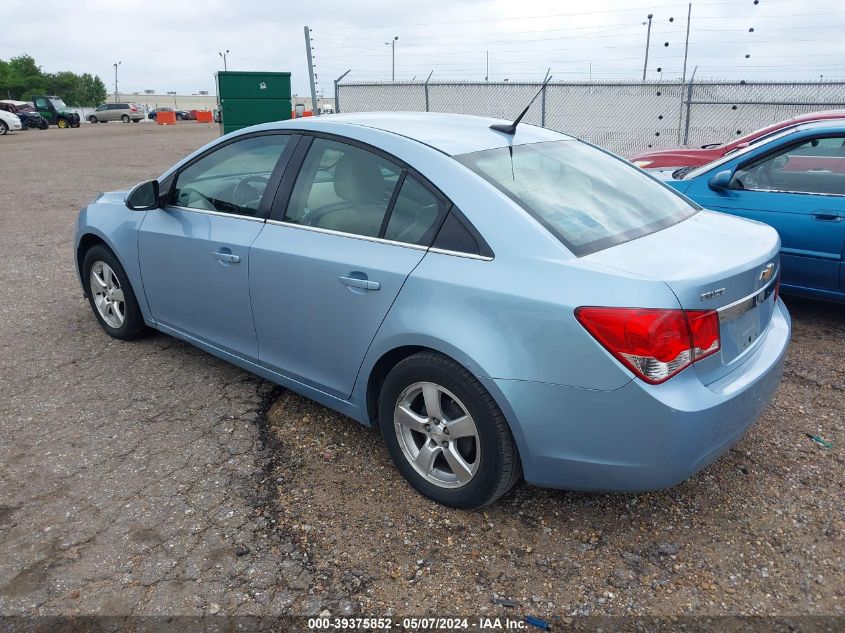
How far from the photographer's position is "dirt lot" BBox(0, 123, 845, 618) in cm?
248

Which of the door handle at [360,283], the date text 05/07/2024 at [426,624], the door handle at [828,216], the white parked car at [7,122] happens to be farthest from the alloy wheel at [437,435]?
the white parked car at [7,122]

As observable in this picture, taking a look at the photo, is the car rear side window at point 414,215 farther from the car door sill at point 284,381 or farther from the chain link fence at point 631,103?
the chain link fence at point 631,103

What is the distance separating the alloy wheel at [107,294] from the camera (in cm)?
472

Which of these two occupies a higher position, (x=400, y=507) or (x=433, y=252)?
(x=433, y=252)

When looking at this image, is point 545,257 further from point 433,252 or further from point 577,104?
point 577,104

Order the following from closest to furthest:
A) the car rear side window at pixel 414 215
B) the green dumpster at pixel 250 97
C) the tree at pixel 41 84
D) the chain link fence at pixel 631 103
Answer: the car rear side window at pixel 414 215 < the chain link fence at pixel 631 103 < the green dumpster at pixel 250 97 < the tree at pixel 41 84

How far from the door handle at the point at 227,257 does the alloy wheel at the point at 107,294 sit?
1.33 m

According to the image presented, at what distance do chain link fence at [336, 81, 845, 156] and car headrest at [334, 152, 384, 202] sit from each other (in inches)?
396

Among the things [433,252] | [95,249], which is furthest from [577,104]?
[433,252]

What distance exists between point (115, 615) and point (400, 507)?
3.79ft

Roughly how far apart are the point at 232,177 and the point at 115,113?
57614mm

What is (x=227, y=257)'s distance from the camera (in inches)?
142

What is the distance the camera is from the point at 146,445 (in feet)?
11.5

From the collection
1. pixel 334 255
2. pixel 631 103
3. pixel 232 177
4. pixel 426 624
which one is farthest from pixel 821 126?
pixel 631 103
